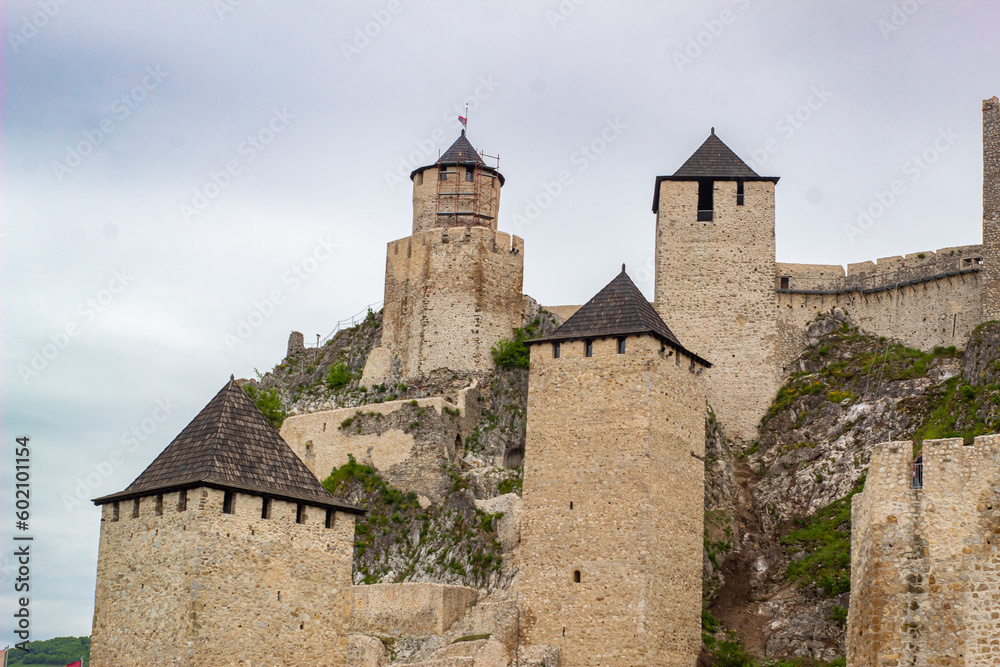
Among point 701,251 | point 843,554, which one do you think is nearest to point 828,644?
point 843,554

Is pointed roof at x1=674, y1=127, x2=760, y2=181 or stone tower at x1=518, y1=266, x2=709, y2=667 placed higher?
pointed roof at x1=674, y1=127, x2=760, y2=181

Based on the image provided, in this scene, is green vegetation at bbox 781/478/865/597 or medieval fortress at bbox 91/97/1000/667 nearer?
medieval fortress at bbox 91/97/1000/667

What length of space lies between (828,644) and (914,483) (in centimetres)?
1186

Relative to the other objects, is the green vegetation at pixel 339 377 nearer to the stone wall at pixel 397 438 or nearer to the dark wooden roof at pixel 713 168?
the stone wall at pixel 397 438

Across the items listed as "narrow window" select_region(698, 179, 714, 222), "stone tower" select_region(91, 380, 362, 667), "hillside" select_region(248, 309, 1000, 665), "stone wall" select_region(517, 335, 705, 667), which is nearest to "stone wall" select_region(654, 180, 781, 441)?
"narrow window" select_region(698, 179, 714, 222)

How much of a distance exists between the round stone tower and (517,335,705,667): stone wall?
16.4 metres

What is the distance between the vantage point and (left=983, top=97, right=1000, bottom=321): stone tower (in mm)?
46250

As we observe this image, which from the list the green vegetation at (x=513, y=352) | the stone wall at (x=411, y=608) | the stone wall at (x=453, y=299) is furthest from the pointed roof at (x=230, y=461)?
the stone wall at (x=453, y=299)

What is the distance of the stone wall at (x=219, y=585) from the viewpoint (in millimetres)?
27359

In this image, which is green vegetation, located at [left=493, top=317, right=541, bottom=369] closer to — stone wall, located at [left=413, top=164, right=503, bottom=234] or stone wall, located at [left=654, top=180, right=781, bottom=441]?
stone wall, located at [left=654, top=180, right=781, bottom=441]

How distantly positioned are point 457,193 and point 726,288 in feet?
38.0

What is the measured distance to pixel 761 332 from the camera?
49625 millimetres

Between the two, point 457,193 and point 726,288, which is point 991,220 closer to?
point 726,288

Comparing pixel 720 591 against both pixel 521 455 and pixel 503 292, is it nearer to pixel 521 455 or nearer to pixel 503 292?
pixel 521 455
